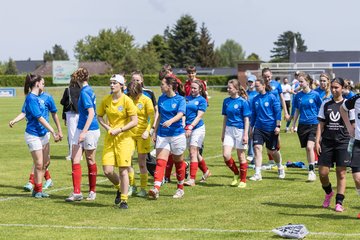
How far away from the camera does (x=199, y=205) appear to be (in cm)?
1177

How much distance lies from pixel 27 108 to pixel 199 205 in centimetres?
333

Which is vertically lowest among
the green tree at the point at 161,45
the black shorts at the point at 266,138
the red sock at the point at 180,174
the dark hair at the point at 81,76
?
the red sock at the point at 180,174

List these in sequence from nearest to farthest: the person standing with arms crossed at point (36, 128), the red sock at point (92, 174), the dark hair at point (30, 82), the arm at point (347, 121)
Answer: the arm at point (347, 121), the red sock at point (92, 174), the person standing with arms crossed at point (36, 128), the dark hair at point (30, 82)

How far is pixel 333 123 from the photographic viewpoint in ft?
37.1

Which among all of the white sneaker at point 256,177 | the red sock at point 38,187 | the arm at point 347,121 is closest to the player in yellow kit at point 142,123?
the red sock at point 38,187

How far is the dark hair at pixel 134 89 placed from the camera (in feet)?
41.6

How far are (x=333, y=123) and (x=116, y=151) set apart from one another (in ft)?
10.8

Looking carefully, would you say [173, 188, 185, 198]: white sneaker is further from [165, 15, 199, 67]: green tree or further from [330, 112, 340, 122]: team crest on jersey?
[165, 15, 199, 67]: green tree

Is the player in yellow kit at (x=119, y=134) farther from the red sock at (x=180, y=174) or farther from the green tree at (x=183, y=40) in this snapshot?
the green tree at (x=183, y=40)

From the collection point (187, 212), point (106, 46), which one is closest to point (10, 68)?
point (106, 46)

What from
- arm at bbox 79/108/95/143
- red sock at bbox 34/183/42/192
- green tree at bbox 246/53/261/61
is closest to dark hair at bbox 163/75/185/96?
arm at bbox 79/108/95/143

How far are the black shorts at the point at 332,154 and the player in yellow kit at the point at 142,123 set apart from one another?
3.09 metres

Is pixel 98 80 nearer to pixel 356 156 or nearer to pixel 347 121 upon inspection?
pixel 347 121

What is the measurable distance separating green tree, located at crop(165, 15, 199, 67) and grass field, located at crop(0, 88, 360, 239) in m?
118
